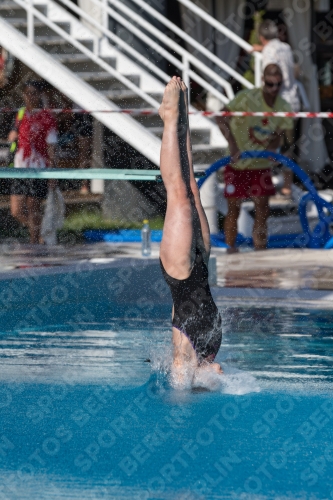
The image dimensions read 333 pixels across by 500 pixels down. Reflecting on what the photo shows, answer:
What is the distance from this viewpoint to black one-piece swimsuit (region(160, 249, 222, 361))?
4.59 meters

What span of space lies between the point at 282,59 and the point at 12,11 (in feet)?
10.3

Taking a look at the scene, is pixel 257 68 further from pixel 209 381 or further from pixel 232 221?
pixel 209 381

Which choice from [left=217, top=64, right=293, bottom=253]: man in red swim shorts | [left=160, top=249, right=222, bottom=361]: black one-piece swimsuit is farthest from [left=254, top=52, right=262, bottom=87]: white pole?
[left=160, top=249, right=222, bottom=361]: black one-piece swimsuit

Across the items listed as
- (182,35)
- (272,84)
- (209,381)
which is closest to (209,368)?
(209,381)

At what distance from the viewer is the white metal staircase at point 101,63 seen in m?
11.7

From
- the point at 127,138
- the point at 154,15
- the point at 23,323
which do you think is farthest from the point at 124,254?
the point at 154,15

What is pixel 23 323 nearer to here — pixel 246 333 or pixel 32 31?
pixel 246 333

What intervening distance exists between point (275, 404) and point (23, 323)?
2520 millimetres

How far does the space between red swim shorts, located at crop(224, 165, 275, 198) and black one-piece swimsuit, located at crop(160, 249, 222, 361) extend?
557cm

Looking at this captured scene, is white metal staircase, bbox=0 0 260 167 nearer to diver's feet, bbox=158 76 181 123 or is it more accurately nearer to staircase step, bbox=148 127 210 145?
staircase step, bbox=148 127 210 145

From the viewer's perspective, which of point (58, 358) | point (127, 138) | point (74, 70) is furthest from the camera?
point (74, 70)

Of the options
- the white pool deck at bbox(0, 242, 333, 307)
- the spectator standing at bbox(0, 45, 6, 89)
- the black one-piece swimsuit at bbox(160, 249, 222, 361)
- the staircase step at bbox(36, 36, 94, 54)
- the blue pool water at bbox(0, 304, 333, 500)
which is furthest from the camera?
the spectator standing at bbox(0, 45, 6, 89)

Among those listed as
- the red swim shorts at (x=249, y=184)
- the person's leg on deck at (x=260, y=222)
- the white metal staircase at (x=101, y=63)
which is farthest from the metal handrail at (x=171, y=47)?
the person's leg on deck at (x=260, y=222)

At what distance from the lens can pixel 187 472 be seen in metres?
3.56
